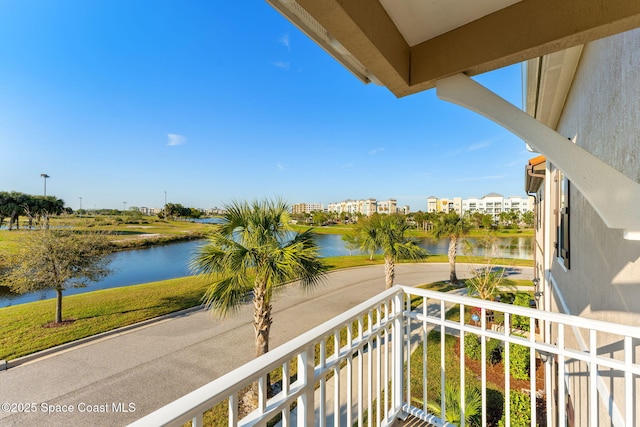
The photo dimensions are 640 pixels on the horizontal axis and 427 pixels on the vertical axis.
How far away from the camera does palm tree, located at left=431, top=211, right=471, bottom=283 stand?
441 inches

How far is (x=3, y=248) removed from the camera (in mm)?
8750

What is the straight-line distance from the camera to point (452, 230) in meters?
11.4

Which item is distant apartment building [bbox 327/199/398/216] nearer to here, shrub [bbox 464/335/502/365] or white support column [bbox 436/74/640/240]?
shrub [bbox 464/335/502/365]

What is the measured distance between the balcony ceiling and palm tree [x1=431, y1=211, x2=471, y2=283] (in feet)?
37.7

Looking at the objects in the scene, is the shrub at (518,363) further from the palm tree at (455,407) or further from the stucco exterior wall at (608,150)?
the stucco exterior wall at (608,150)

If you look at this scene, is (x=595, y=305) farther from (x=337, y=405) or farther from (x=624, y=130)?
(x=337, y=405)

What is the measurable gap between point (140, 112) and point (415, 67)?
26.2 meters

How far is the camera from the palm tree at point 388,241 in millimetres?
8227

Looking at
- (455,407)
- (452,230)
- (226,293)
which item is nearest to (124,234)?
(226,293)

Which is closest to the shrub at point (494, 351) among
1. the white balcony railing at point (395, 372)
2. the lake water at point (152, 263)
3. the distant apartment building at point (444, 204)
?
the white balcony railing at point (395, 372)

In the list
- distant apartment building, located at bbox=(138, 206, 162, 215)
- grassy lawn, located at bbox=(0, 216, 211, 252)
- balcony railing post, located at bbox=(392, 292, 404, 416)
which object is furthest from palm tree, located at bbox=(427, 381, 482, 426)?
distant apartment building, located at bbox=(138, 206, 162, 215)

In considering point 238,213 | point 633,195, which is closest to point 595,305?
point 633,195

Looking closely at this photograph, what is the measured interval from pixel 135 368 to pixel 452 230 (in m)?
11.6

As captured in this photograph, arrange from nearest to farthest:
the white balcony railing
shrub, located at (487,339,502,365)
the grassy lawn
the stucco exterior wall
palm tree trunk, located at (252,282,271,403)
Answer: the white balcony railing
the stucco exterior wall
palm tree trunk, located at (252,282,271,403)
shrub, located at (487,339,502,365)
the grassy lawn
